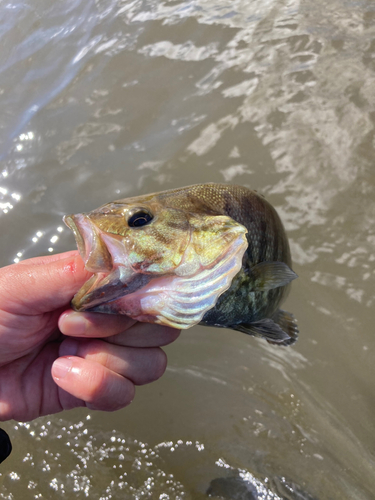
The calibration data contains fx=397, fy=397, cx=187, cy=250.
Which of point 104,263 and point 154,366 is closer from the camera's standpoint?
point 104,263

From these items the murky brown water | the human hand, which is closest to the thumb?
the human hand

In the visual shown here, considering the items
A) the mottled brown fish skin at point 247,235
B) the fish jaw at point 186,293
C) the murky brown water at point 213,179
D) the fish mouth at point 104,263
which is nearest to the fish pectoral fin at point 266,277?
the mottled brown fish skin at point 247,235

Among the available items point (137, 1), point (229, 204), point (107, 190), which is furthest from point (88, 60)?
point (229, 204)

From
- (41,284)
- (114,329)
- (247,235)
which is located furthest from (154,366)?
(247,235)

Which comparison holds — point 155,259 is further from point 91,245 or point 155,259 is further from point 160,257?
point 91,245

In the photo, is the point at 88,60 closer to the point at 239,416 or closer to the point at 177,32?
the point at 177,32
